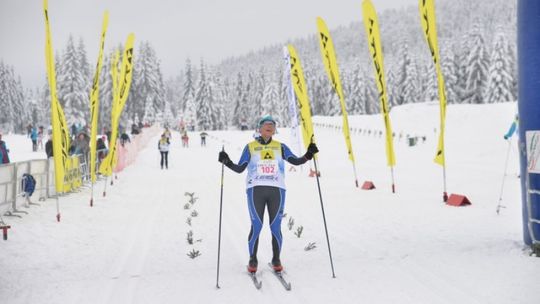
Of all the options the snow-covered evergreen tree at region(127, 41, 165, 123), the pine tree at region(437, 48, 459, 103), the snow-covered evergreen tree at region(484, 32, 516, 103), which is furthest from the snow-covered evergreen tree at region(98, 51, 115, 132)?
the snow-covered evergreen tree at region(484, 32, 516, 103)

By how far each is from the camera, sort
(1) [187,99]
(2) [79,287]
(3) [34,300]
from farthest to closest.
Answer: (1) [187,99]
(2) [79,287]
(3) [34,300]

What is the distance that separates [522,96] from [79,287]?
21.9 feet

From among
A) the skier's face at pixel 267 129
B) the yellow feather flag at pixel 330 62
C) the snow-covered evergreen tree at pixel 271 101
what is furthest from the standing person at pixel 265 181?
the snow-covered evergreen tree at pixel 271 101

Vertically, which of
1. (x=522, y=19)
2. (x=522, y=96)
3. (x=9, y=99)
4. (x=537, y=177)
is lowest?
(x=537, y=177)

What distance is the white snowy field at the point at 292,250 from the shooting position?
5.17 meters

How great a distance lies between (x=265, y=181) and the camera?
575 centimetres

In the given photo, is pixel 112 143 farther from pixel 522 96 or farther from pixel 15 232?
pixel 522 96

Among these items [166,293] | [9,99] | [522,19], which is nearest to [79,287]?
[166,293]

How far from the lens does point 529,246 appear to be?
6.29 m

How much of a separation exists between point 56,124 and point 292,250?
224 inches

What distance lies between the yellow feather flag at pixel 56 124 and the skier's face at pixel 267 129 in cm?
514

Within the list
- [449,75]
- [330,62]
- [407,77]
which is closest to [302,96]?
[330,62]

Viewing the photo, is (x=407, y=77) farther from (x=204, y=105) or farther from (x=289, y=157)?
(x=289, y=157)

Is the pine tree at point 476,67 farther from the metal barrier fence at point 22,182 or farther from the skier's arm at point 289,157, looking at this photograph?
the skier's arm at point 289,157
